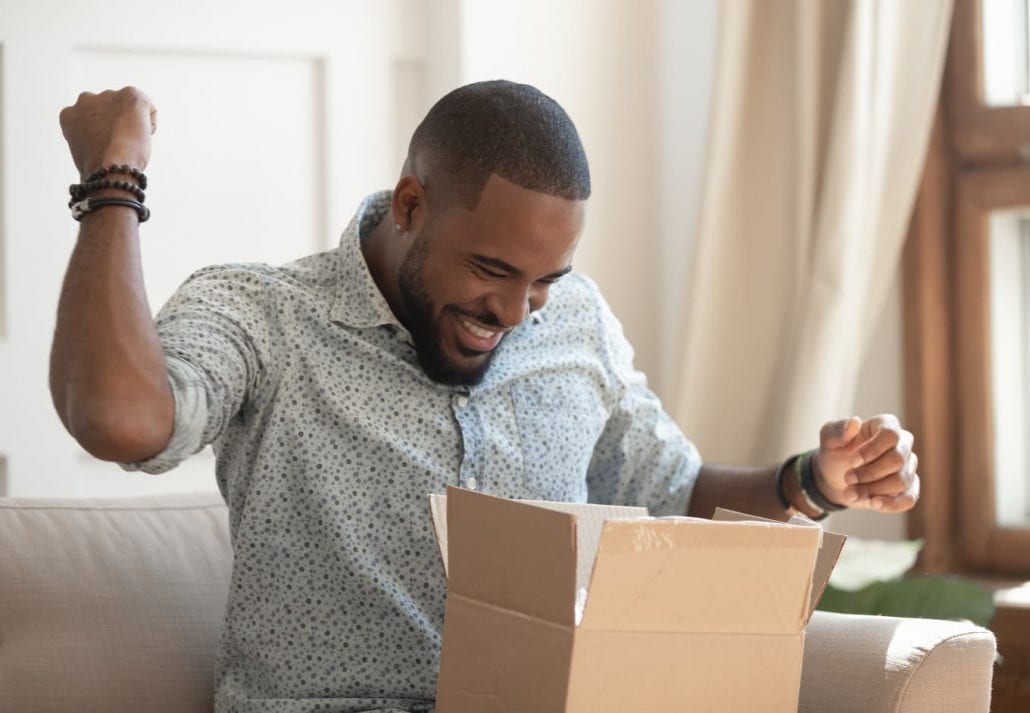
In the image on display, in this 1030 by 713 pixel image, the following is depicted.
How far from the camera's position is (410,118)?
104 inches

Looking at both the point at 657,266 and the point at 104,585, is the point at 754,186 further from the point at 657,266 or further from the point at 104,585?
the point at 104,585

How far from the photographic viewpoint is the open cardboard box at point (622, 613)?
972 millimetres

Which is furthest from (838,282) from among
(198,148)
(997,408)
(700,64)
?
(198,148)

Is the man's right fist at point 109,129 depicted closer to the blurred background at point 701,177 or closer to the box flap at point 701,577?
the box flap at point 701,577

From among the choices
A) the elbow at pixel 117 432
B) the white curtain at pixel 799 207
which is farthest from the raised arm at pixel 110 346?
the white curtain at pixel 799 207

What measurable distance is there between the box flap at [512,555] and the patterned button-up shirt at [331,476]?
36 centimetres

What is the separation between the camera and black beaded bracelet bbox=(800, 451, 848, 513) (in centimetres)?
155

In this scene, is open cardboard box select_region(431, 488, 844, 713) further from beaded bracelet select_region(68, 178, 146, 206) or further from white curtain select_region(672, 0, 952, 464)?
white curtain select_region(672, 0, 952, 464)

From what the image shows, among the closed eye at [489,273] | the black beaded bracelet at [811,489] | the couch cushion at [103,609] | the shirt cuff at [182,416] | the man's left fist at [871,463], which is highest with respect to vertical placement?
the closed eye at [489,273]

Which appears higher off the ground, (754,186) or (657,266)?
(754,186)

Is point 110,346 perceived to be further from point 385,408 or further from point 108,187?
point 385,408

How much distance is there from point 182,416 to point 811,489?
2.36 feet

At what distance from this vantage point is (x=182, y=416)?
1212mm

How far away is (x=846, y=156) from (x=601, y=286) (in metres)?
0.59
